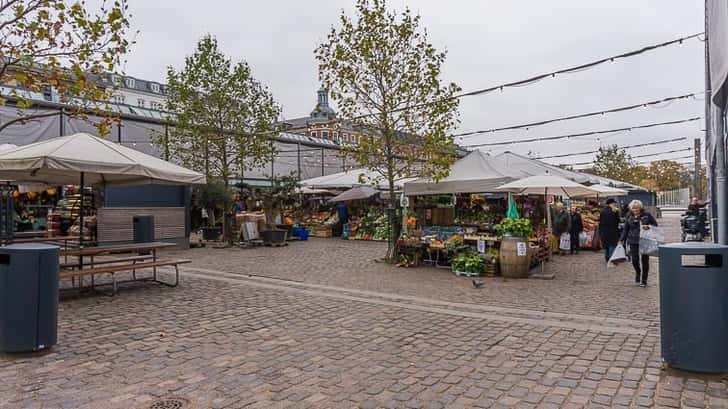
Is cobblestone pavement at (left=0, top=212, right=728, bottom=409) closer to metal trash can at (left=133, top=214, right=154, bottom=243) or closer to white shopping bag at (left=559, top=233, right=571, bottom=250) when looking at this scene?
metal trash can at (left=133, top=214, right=154, bottom=243)

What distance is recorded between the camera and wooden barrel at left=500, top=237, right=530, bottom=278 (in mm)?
9773

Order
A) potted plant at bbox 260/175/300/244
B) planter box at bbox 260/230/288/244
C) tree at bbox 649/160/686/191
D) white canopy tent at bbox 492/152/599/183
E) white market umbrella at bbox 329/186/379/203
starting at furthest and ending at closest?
tree at bbox 649/160/686/191, white market umbrella at bbox 329/186/379/203, potted plant at bbox 260/175/300/244, planter box at bbox 260/230/288/244, white canopy tent at bbox 492/152/599/183

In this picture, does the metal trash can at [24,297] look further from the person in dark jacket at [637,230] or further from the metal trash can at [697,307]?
the person in dark jacket at [637,230]

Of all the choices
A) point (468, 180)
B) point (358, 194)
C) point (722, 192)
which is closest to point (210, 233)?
point (358, 194)

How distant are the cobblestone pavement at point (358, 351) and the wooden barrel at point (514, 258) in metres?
1.11

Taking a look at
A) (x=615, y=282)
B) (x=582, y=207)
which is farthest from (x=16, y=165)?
(x=582, y=207)

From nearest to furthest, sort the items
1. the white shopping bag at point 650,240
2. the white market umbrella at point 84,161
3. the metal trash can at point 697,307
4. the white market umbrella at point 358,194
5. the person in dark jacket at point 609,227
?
the metal trash can at point 697,307
the white market umbrella at point 84,161
the white shopping bag at point 650,240
the person in dark jacket at point 609,227
the white market umbrella at point 358,194

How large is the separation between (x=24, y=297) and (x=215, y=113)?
14.2 meters

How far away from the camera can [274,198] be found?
19.9 metres

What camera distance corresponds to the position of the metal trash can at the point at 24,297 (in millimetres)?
4551

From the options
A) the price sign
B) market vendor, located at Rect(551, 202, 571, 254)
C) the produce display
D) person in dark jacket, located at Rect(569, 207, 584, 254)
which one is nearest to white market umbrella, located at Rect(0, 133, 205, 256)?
the price sign

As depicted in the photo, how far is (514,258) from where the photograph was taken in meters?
9.79

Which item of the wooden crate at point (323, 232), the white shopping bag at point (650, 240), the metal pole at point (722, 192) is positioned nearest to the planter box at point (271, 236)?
the wooden crate at point (323, 232)

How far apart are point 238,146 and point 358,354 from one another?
48.4ft
